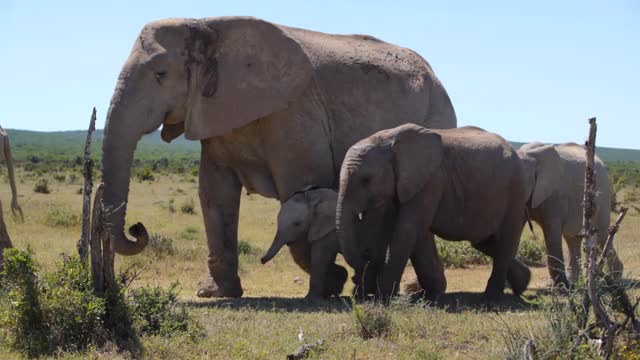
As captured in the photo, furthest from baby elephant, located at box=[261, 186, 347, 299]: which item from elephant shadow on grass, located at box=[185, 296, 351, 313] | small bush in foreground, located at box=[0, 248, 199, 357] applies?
small bush in foreground, located at box=[0, 248, 199, 357]

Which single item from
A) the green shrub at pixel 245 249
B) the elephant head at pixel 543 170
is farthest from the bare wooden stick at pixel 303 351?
the green shrub at pixel 245 249

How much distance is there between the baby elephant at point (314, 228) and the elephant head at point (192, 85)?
3.30ft

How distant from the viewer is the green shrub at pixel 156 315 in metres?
7.34

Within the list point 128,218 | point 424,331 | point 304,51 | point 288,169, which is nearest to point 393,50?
point 304,51

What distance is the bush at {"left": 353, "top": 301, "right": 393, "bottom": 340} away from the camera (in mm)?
7469

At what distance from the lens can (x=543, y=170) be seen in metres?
12.3

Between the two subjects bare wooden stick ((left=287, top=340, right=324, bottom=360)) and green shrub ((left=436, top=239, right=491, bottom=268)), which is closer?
bare wooden stick ((left=287, top=340, right=324, bottom=360))

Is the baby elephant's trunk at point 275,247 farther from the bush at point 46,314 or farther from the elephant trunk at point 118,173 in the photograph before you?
the bush at point 46,314

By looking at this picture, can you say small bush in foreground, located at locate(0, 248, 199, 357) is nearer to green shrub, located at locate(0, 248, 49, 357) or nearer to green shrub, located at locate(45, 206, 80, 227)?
green shrub, located at locate(0, 248, 49, 357)

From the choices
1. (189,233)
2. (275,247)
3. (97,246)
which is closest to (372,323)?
(97,246)

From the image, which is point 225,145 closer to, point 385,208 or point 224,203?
point 224,203

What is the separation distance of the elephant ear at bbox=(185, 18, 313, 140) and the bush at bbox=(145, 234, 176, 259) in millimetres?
4378

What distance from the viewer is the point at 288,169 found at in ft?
33.8

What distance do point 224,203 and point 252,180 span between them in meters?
0.45
